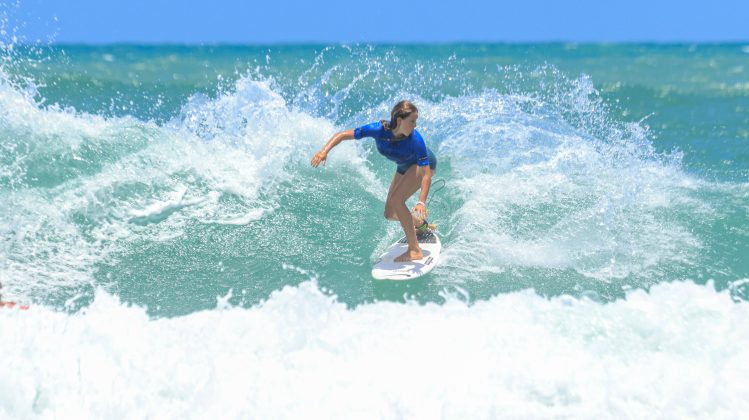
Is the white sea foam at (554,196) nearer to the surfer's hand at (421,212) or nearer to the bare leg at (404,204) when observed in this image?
the bare leg at (404,204)

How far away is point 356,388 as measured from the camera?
4.15m

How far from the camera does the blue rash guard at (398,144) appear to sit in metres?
5.91

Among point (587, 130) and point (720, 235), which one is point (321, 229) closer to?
point (720, 235)

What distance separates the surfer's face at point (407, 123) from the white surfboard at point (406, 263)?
109cm

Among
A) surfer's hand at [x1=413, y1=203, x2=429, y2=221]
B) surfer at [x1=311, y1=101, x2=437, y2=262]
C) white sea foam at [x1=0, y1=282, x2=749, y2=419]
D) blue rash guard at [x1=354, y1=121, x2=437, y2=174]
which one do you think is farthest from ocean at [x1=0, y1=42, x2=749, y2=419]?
blue rash guard at [x1=354, y1=121, x2=437, y2=174]

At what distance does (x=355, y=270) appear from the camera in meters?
6.01

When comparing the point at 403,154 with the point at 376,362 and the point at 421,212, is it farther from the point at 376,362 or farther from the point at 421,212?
the point at 376,362

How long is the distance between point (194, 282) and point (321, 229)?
4.84ft

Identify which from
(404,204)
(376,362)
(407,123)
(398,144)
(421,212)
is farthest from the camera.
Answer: (404,204)

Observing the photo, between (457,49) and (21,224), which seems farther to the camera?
(457,49)

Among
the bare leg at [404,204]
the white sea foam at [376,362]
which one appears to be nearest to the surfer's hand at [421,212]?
the bare leg at [404,204]

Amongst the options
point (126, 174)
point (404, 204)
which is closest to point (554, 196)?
point (404, 204)

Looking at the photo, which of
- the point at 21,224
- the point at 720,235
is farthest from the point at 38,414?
the point at 720,235

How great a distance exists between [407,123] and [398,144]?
0.30m
